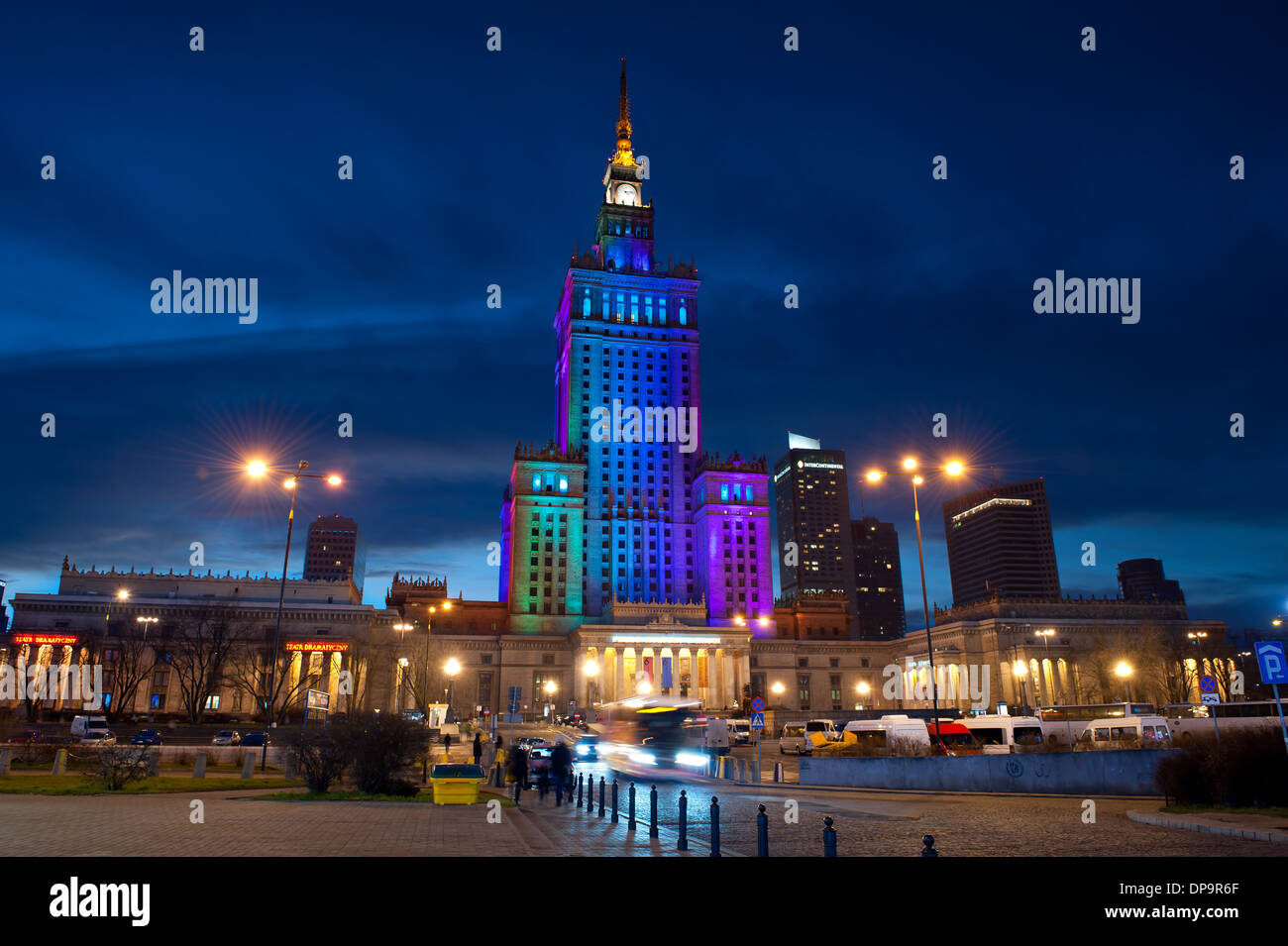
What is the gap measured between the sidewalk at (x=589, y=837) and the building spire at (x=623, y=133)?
6187 inches

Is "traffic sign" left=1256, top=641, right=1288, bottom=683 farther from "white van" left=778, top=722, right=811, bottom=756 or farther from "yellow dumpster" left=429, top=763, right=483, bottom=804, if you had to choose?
"white van" left=778, top=722, right=811, bottom=756

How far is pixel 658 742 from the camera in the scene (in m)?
53.9

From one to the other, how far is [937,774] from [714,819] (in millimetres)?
18304

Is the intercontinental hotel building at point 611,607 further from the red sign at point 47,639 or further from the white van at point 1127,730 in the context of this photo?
the white van at point 1127,730

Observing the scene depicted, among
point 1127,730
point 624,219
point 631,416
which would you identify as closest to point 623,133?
point 624,219

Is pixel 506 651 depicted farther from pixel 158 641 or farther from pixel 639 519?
pixel 158 641

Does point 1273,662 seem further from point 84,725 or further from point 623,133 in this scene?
point 623,133

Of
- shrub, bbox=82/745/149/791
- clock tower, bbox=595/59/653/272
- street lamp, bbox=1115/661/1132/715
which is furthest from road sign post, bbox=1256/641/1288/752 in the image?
clock tower, bbox=595/59/653/272

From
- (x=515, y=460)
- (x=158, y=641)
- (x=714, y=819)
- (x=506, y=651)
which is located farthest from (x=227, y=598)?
(x=714, y=819)

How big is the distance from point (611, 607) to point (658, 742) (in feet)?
210

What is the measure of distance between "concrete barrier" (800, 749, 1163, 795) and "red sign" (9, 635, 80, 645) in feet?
295

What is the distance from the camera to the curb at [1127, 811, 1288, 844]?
47.8 ft

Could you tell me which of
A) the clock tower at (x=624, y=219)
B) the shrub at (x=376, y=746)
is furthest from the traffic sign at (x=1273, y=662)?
the clock tower at (x=624, y=219)

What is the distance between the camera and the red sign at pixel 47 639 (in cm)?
8812
